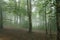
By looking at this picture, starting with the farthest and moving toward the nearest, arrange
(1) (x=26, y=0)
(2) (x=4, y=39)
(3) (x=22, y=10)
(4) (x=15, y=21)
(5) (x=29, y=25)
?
(4) (x=15, y=21) → (1) (x=26, y=0) → (3) (x=22, y=10) → (5) (x=29, y=25) → (2) (x=4, y=39)

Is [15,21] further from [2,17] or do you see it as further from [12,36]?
[12,36]

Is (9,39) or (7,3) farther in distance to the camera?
(7,3)

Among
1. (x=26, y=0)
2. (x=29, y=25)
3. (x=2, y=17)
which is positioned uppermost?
(x=26, y=0)

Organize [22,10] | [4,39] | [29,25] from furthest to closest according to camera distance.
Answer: [22,10]
[29,25]
[4,39]

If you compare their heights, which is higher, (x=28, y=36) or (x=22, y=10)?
(x=22, y=10)

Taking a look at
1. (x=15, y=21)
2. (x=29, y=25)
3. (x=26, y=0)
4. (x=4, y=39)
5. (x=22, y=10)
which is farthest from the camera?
(x=15, y=21)

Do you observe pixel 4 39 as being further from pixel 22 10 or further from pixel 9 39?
pixel 22 10

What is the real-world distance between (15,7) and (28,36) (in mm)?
2315

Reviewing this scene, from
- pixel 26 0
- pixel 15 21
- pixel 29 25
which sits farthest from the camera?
pixel 15 21

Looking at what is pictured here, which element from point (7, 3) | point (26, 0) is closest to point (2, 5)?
point (7, 3)

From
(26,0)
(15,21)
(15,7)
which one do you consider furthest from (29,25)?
(15,21)

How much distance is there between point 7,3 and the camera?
8.45 metres

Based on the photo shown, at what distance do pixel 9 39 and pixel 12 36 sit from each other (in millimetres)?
360

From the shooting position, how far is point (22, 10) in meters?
8.40
